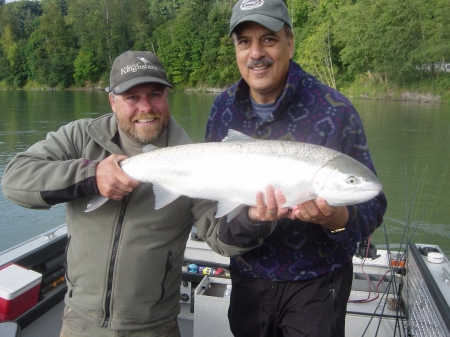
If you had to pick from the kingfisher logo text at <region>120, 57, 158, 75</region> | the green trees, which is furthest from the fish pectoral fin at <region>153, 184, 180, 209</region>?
the green trees

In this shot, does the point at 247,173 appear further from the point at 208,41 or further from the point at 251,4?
the point at 208,41

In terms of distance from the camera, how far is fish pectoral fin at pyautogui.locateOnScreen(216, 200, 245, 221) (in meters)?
2.57

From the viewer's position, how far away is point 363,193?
2.37 meters

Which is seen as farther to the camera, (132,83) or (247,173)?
(132,83)

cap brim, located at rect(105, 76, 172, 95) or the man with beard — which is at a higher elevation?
cap brim, located at rect(105, 76, 172, 95)

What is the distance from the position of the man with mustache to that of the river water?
73.5 inches

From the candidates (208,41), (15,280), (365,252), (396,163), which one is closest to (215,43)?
(208,41)

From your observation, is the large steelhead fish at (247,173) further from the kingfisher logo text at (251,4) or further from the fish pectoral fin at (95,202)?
the kingfisher logo text at (251,4)

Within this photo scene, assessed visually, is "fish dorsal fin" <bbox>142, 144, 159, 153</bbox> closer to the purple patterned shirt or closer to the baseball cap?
the purple patterned shirt

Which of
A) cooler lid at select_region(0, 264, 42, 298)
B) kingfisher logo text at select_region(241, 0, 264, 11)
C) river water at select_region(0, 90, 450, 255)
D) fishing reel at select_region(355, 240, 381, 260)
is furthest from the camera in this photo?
river water at select_region(0, 90, 450, 255)

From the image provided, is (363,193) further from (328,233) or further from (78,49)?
(78,49)

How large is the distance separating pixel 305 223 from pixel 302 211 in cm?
35

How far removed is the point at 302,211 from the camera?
233cm

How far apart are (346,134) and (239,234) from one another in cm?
92
